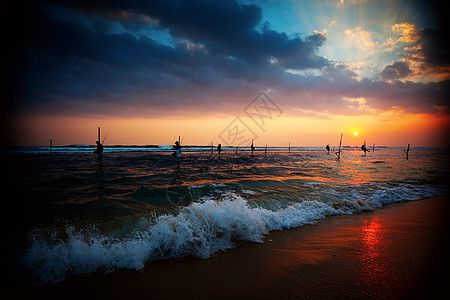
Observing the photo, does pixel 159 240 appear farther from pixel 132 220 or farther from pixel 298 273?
pixel 298 273

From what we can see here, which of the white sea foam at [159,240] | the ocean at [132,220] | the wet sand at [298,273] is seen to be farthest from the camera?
the ocean at [132,220]

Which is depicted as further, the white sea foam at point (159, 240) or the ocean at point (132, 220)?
the ocean at point (132, 220)

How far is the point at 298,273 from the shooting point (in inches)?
132

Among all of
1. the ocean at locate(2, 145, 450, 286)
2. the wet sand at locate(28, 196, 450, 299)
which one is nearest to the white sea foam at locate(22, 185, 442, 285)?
the ocean at locate(2, 145, 450, 286)

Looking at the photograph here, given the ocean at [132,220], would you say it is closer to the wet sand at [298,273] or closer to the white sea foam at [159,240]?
the white sea foam at [159,240]

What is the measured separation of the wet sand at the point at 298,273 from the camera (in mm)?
2885

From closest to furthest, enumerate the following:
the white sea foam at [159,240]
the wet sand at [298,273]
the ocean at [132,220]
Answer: the wet sand at [298,273] < the white sea foam at [159,240] < the ocean at [132,220]

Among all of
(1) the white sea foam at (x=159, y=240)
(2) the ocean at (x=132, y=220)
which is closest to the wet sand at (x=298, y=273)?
(1) the white sea foam at (x=159, y=240)

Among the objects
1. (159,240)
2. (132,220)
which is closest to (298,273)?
(159,240)

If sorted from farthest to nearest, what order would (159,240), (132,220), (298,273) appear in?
(132,220)
(159,240)
(298,273)

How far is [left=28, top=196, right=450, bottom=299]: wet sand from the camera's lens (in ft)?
9.46

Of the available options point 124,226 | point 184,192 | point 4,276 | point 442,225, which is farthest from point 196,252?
point 442,225

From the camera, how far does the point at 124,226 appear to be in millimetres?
4852

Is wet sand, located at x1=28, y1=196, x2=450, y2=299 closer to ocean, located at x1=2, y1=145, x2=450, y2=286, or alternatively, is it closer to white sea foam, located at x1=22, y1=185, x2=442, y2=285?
white sea foam, located at x1=22, y1=185, x2=442, y2=285
